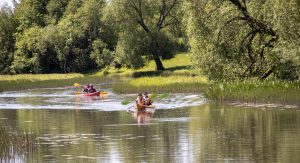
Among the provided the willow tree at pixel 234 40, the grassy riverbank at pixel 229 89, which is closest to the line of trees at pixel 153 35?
the willow tree at pixel 234 40

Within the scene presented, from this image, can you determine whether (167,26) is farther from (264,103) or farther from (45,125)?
(45,125)

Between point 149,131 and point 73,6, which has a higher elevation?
point 73,6

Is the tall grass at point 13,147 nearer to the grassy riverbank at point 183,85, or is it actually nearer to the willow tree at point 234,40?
the grassy riverbank at point 183,85

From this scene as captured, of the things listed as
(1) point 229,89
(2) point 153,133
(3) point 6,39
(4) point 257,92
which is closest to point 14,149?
(2) point 153,133

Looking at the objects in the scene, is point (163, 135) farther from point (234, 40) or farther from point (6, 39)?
point (6, 39)

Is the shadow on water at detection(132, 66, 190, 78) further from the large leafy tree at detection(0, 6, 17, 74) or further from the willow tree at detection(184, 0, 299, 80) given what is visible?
the large leafy tree at detection(0, 6, 17, 74)

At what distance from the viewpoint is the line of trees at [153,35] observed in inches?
1671

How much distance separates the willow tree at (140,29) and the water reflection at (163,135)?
39734 mm

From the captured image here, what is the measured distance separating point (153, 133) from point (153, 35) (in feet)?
177

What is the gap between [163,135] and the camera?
2980 centimetres

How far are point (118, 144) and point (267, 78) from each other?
19.9m

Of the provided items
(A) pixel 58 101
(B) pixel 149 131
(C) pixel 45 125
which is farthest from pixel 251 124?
(A) pixel 58 101

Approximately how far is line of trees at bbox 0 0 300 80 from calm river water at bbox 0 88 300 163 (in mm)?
3543

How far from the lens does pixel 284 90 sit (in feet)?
131
